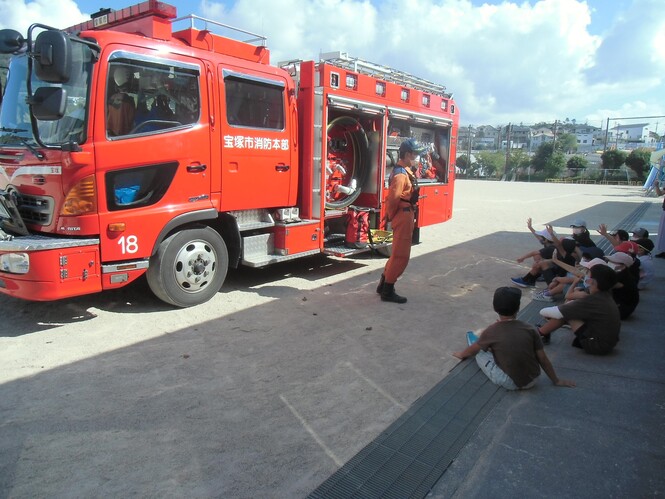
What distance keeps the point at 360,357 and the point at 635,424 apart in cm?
209

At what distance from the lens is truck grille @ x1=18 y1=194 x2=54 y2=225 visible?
4.68 metres

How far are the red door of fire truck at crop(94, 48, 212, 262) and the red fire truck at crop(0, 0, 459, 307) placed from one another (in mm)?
12

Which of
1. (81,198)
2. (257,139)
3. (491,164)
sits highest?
(491,164)

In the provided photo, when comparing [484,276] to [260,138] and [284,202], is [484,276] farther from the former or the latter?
[260,138]

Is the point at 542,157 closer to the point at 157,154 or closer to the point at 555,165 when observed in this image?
the point at 555,165

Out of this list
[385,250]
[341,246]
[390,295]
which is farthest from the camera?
[385,250]

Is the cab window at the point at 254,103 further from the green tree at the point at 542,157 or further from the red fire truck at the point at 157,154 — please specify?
the green tree at the point at 542,157

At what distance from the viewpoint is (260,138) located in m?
6.08

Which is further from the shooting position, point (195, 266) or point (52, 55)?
point (195, 266)

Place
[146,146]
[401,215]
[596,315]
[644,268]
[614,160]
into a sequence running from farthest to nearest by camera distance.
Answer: [614,160] → [644,268] → [401,215] → [146,146] → [596,315]

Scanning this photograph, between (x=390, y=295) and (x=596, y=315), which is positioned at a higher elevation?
(x=596, y=315)

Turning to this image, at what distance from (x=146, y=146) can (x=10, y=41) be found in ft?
4.71

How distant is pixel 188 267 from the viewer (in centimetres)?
546

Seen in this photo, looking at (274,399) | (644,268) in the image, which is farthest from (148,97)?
(644,268)
